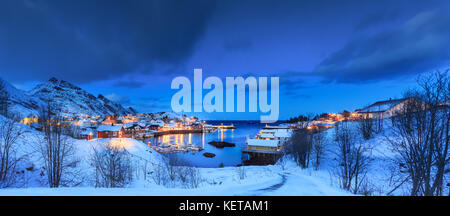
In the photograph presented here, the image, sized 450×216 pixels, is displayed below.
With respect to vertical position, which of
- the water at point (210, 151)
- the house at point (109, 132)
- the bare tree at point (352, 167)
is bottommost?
the water at point (210, 151)

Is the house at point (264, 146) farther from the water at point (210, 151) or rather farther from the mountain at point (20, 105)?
the mountain at point (20, 105)

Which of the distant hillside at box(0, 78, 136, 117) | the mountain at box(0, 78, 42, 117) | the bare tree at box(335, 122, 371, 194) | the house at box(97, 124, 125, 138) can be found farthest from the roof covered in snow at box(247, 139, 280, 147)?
the mountain at box(0, 78, 42, 117)

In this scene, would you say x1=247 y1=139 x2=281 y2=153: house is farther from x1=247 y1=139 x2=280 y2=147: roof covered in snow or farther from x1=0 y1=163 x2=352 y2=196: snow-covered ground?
x1=0 y1=163 x2=352 y2=196: snow-covered ground

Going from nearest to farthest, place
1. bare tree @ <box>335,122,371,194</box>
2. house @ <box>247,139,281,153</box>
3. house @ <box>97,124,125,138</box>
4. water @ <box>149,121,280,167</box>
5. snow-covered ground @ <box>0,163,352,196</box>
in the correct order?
snow-covered ground @ <box>0,163,352,196</box> < bare tree @ <box>335,122,371,194</box> < water @ <box>149,121,280,167</box> < house @ <box>247,139,281,153</box> < house @ <box>97,124,125,138</box>

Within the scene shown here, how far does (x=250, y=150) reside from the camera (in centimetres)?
3703

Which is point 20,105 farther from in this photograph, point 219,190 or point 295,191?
point 295,191

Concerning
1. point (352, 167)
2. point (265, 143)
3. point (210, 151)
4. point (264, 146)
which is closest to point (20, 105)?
point (210, 151)

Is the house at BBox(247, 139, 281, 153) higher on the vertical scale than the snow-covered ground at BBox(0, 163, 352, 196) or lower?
lower

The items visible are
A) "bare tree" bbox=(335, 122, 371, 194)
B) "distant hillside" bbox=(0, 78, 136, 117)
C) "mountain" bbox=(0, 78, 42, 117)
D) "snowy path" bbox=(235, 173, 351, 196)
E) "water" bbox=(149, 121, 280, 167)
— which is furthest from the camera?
"distant hillside" bbox=(0, 78, 136, 117)

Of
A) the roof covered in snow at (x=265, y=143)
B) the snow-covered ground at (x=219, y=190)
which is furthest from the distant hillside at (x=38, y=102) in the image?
the roof covered in snow at (x=265, y=143)

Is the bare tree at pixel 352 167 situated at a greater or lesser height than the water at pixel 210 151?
greater
